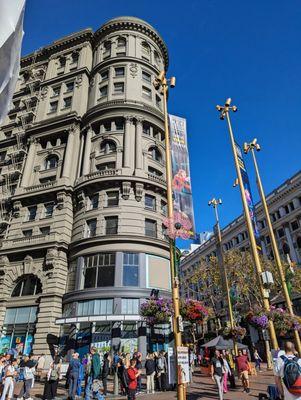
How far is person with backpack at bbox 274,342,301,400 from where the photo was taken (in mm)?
5656

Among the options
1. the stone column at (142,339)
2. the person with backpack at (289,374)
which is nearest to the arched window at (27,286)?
the stone column at (142,339)

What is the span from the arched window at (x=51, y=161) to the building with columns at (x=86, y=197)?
237 mm

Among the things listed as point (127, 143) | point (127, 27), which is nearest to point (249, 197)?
point (127, 143)

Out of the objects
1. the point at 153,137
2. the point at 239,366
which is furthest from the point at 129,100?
the point at 239,366

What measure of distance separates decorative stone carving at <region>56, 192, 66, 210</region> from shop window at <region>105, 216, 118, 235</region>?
594cm

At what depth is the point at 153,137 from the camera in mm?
37938

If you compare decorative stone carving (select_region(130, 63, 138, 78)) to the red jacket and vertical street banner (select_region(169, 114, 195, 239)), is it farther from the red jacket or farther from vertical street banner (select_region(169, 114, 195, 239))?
the red jacket

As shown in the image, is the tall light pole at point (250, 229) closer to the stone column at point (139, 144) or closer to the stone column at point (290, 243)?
the stone column at point (139, 144)

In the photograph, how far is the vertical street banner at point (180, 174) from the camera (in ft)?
52.3

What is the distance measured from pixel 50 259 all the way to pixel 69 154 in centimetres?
1382

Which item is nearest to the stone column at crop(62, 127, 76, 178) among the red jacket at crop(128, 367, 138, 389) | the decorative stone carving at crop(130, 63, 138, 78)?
the decorative stone carving at crop(130, 63, 138, 78)

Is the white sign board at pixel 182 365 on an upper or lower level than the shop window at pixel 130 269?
lower

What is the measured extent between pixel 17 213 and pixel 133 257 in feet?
53.2

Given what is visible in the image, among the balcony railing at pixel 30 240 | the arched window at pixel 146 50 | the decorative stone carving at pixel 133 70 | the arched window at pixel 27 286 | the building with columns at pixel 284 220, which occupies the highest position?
the arched window at pixel 146 50
